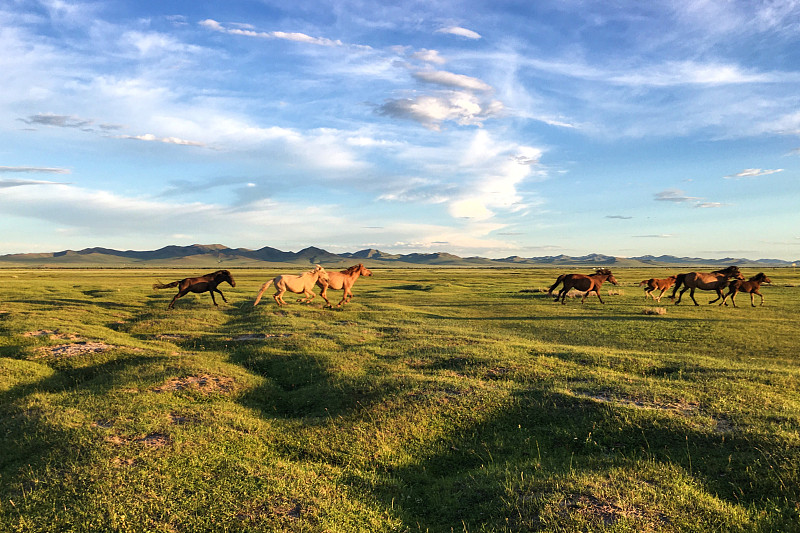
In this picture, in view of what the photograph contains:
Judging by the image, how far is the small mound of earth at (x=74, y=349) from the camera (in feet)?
46.8

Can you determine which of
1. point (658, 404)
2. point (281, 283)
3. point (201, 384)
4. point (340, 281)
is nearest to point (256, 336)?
point (201, 384)

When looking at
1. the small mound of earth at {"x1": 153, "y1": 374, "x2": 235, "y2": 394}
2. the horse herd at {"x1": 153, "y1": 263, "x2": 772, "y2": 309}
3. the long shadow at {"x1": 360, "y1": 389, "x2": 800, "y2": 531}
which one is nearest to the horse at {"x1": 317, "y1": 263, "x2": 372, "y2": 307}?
the horse herd at {"x1": 153, "y1": 263, "x2": 772, "y2": 309}

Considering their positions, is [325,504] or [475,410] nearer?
[325,504]

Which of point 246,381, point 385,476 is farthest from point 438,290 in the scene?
point 385,476

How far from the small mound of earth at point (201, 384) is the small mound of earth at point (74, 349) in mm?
5466

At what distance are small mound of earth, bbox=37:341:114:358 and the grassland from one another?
107mm

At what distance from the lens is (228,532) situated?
5.06 metres

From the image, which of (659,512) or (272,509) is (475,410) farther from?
(272,509)

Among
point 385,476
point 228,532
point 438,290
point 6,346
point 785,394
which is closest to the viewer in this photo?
point 228,532

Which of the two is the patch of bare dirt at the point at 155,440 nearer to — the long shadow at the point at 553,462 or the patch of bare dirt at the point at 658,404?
the long shadow at the point at 553,462

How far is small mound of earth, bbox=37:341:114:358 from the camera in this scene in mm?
14266

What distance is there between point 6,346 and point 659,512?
19.8m

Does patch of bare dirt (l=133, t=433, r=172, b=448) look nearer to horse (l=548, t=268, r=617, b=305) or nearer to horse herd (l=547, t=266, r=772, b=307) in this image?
horse herd (l=547, t=266, r=772, b=307)

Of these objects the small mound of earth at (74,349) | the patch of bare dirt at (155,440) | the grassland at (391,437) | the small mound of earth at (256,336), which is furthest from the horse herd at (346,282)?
the patch of bare dirt at (155,440)
